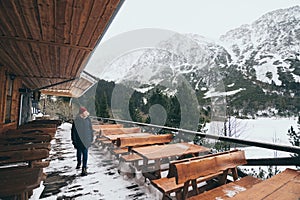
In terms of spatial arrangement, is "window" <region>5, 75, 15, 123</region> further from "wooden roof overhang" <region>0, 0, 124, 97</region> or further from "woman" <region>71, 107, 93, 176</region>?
"woman" <region>71, 107, 93, 176</region>

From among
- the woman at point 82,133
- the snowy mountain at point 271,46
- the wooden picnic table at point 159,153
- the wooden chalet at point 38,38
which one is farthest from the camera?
the snowy mountain at point 271,46

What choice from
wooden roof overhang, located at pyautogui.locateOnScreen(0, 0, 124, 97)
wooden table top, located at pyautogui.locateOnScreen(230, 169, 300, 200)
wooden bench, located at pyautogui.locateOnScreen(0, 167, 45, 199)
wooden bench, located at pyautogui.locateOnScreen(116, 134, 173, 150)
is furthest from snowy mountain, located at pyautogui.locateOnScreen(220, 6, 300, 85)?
wooden bench, located at pyautogui.locateOnScreen(0, 167, 45, 199)

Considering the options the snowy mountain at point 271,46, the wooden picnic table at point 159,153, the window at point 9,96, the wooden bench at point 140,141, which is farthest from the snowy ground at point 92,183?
the snowy mountain at point 271,46

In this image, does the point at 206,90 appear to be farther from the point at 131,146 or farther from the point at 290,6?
the point at 290,6

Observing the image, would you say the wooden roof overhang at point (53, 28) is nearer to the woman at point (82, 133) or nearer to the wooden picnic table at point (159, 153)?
the woman at point (82, 133)

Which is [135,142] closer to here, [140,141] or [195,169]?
[140,141]
